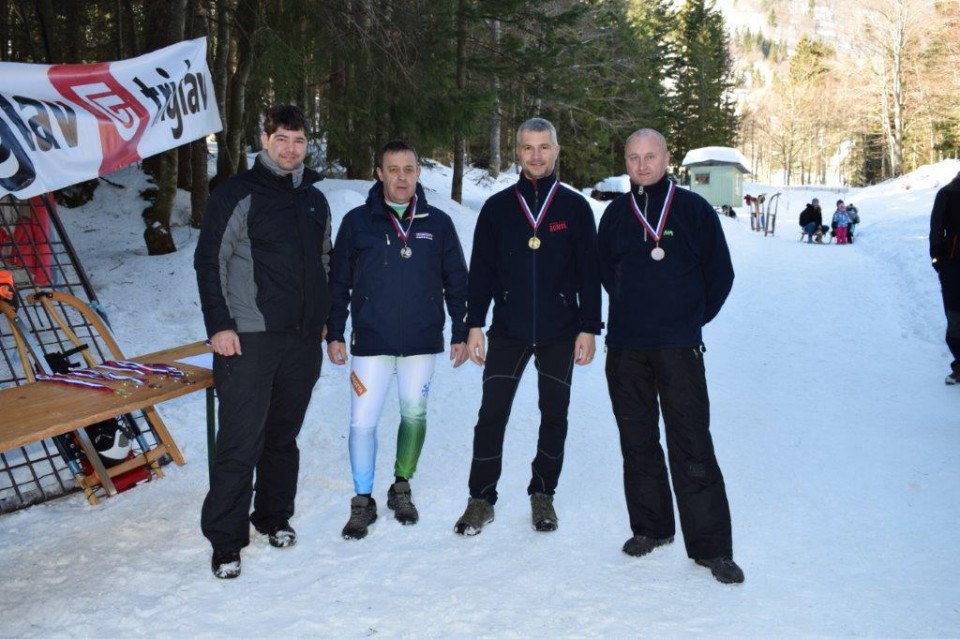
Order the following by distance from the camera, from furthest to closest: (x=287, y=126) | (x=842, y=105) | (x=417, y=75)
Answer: (x=842, y=105) < (x=417, y=75) < (x=287, y=126)

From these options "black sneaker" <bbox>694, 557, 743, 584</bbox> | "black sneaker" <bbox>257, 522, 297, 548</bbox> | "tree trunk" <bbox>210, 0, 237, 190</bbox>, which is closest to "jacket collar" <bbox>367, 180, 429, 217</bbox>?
"black sneaker" <bbox>257, 522, 297, 548</bbox>

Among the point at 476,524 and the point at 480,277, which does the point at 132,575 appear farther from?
the point at 480,277

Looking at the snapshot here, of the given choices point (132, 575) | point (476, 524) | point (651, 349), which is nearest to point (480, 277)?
point (651, 349)

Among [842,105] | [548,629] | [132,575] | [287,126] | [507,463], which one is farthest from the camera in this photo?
[842,105]

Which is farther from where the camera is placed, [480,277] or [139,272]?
[139,272]

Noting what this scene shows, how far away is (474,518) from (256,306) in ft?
5.39

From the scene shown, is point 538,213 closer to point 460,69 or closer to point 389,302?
point 389,302

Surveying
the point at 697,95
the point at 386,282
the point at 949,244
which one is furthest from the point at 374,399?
the point at 697,95

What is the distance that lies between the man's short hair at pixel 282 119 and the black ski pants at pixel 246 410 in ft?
3.45

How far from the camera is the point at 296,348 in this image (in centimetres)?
381

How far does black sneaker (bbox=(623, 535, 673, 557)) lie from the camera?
3695mm

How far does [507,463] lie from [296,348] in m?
1.95

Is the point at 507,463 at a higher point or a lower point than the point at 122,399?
lower

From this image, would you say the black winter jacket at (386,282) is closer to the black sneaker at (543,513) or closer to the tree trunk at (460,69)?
the black sneaker at (543,513)
